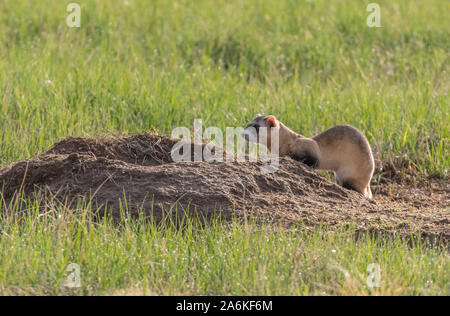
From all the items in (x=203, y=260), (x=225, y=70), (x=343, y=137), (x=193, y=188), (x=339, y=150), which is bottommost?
(x=203, y=260)

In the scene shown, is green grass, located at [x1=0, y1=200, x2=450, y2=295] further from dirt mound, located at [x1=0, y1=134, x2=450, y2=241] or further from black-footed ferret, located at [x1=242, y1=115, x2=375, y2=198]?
black-footed ferret, located at [x1=242, y1=115, x2=375, y2=198]

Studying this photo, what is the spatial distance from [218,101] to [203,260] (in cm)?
393

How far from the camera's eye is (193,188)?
5.42 m

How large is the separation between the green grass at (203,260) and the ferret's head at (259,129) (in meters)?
1.36

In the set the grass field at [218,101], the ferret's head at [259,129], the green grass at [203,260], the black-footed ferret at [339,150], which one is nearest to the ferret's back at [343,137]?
the black-footed ferret at [339,150]

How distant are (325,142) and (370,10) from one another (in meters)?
6.53

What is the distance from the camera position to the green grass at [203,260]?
4.07 m

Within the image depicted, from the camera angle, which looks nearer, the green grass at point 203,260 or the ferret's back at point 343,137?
the green grass at point 203,260

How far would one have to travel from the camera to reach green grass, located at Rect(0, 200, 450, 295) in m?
4.07

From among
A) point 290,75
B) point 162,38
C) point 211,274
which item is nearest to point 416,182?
point 290,75

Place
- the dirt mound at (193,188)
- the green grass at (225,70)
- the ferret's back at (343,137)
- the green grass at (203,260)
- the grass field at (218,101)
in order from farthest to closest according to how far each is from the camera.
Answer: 1. the green grass at (225,70)
2. the ferret's back at (343,137)
3. the dirt mound at (193,188)
4. the grass field at (218,101)
5. the green grass at (203,260)

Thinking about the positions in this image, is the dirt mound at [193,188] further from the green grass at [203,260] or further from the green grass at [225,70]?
the green grass at [225,70]

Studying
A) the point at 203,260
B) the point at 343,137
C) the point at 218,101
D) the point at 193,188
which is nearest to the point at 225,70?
the point at 218,101

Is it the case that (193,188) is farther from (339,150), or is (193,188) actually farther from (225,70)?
(225,70)
